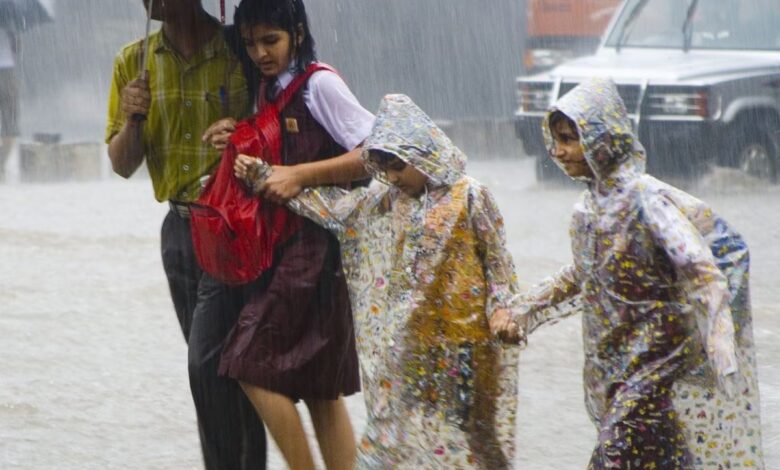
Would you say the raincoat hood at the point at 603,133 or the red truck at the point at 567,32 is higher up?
the raincoat hood at the point at 603,133

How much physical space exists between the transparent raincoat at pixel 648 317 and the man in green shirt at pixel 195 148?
105 centimetres

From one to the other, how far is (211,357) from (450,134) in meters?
15.8

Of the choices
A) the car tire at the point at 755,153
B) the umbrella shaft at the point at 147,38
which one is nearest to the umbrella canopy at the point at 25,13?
the car tire at the point at 755,153

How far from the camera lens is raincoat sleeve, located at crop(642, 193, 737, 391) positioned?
12.0 feet

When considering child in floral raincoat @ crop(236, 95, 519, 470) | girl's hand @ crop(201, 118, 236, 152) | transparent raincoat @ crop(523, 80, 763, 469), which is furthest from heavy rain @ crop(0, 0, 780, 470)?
girl's hand @ crop(201, 118, 236, 152)

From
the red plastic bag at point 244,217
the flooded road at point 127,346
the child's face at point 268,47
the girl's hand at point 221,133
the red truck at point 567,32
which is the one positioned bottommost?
the flooded road at point 127,346

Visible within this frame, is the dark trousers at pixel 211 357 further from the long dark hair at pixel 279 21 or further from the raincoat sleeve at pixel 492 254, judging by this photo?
the raincoat sleeve at pixel 492 254

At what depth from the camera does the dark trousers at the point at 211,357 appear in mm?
4418

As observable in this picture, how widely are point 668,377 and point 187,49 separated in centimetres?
167

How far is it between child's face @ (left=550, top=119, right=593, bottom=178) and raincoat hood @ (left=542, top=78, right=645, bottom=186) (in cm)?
3

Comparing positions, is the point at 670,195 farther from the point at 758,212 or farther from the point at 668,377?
the point at 758,212

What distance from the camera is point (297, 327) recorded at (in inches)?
169

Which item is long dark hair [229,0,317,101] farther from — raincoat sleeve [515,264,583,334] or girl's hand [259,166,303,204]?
raincoat sleeve [515,264,583,334]

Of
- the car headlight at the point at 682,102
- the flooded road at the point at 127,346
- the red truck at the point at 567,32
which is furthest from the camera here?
the red truck at the point at 567,32
